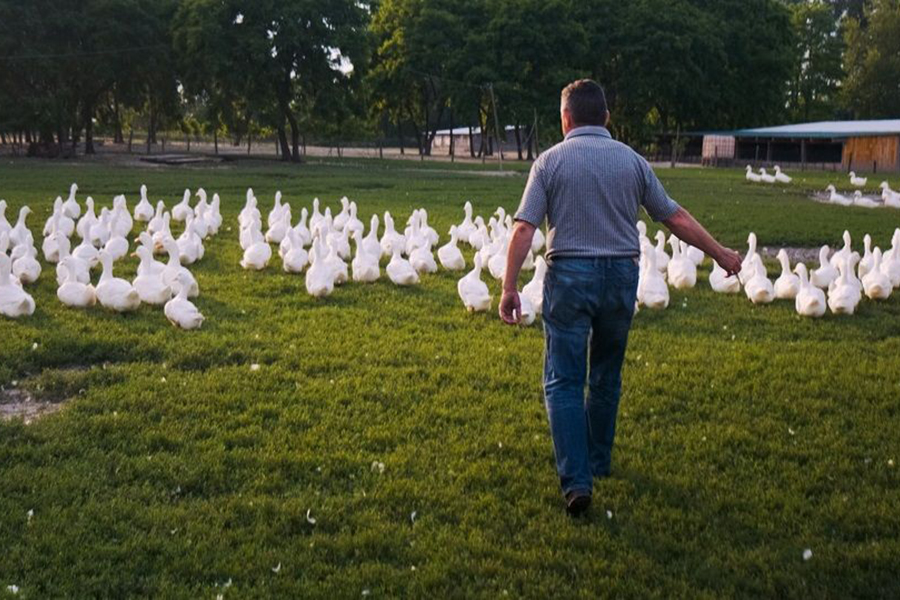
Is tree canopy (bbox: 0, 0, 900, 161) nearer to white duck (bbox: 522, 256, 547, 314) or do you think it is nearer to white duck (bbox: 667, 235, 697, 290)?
white duck (bbox: 667, 235, 697, 290)

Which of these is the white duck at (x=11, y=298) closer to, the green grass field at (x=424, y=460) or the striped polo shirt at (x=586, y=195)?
the green grass field at (x=424, y=460)

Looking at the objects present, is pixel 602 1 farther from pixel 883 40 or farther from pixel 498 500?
pixel 498 500

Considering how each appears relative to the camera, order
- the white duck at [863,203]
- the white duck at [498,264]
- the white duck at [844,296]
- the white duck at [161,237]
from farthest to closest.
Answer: the white duck at [863,203] < the white duck at [161,237] < the white duck at [498,264] < the white duck at [844,296]

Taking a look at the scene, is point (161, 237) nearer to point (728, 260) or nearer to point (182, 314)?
point (182, 314)

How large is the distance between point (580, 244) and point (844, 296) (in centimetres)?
607

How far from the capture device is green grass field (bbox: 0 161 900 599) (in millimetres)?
4207

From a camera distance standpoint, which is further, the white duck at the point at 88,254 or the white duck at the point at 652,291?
the white duck at the point at 88,254

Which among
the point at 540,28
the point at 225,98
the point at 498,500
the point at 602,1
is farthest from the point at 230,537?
the point at 602,1

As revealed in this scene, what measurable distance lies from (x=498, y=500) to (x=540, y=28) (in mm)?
48043

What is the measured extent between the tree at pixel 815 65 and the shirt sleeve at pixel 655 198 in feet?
213

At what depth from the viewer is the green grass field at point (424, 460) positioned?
4.21 m

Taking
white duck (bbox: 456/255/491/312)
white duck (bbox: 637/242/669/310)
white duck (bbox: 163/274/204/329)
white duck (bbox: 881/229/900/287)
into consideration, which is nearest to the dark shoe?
white duck (bbox: 456/255/491/312)

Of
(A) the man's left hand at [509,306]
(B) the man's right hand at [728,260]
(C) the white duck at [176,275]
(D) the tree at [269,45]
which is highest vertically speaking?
(D) the tree at [269,45]

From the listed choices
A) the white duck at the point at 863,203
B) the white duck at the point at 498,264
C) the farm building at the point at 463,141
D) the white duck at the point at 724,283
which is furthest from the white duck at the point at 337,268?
the farm building at the point at 463,141
